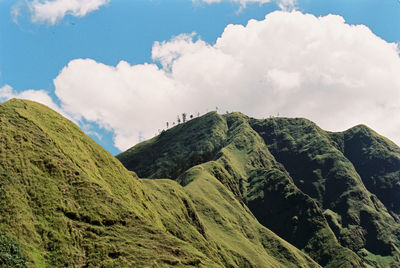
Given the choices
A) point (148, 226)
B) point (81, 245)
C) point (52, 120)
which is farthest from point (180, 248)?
point (52, 120)

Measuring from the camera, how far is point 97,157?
142 metres

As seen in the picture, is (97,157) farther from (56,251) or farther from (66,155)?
(56,251)

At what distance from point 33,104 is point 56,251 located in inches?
2708

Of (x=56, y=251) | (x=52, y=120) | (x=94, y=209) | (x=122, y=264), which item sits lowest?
(x=122, y=264)

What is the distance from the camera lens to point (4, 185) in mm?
94500

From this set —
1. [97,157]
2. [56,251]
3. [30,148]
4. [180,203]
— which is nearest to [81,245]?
[56,251]

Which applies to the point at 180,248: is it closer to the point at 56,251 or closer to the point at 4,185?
the point at 56,251

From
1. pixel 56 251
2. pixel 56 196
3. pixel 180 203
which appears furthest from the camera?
pixel 180 203

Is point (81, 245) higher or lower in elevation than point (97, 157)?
lower

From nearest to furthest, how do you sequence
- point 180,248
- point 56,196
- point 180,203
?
point 56,196 < point 180,248 < point 180,203

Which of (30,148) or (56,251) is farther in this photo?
(30,148)

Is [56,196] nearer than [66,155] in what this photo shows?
Yes

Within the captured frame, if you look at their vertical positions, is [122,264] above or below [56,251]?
below

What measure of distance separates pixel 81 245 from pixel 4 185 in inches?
982
